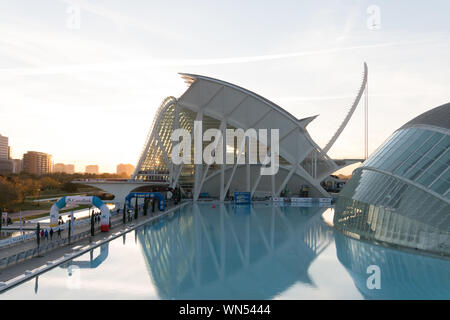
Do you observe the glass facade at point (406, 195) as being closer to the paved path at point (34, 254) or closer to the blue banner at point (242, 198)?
the paved path at point (34, 254)

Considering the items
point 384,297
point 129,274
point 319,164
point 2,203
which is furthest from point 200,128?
point 384,297

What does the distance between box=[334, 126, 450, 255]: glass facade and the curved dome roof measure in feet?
1.63

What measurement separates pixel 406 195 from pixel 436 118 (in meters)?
6.40

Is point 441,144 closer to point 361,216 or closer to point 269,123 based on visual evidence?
point 361,216

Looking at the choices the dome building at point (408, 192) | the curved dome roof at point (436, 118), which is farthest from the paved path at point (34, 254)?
the curved dome roof at point (436, 118)

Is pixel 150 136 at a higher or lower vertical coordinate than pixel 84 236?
higher

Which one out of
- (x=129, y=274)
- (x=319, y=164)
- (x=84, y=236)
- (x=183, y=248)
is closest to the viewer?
(x=129, y=274)

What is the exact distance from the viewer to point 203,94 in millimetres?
54344

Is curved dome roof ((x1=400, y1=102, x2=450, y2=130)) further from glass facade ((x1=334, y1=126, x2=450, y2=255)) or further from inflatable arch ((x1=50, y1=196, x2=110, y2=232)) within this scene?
inflatable arch ((x1=50, y1=196, x2=110, y2=232))

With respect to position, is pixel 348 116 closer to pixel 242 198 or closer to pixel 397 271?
pixel 242 198

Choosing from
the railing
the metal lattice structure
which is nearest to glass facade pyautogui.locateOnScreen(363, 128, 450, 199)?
the railing

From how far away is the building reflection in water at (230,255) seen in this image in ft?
43.9

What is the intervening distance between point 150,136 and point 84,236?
141 feet

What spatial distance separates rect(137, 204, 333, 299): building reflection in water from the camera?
43.9 feet
